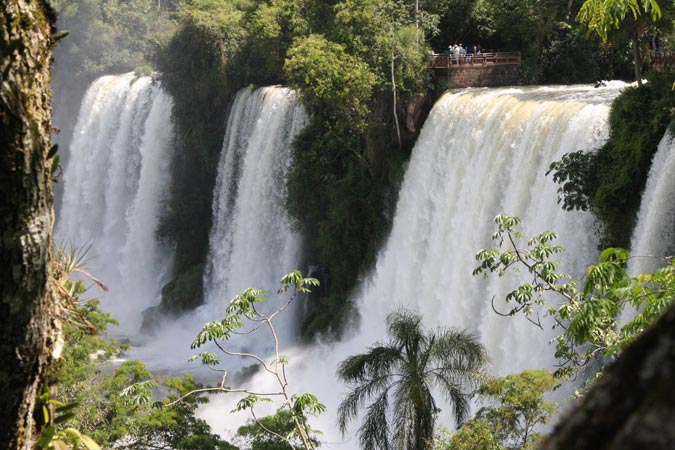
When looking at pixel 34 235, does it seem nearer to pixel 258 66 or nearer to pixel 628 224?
pixel 628 224

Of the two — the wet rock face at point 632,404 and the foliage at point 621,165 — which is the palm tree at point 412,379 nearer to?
the foliage at point 621,165

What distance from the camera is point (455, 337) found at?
12953 millimetres

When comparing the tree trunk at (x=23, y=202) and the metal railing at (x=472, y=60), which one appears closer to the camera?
the tree trunk at (x=23, y=202)

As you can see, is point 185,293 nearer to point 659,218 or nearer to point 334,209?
point 334,209

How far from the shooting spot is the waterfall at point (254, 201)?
24.8 meters

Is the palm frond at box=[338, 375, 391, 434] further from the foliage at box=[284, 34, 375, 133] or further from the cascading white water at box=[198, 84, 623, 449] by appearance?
the foliage at box=[284, 34, 375, 133]

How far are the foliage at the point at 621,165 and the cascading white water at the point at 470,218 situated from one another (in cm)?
35

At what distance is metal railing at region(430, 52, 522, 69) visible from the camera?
22094 millimetres

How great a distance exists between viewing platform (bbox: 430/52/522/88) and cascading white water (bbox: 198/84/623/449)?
6.49 feet

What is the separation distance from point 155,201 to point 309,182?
39.1 feet

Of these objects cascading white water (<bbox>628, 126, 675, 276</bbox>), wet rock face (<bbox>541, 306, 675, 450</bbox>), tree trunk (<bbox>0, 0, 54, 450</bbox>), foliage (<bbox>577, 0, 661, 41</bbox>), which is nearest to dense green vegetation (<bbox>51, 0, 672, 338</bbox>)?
cascading white water (<bbox>628, 126, 675, 276</bbox>)

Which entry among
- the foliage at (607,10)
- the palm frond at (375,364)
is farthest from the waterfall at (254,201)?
the foliage at (607,10)

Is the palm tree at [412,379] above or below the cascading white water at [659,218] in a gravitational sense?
below

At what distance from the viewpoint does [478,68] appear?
73.0 ft
